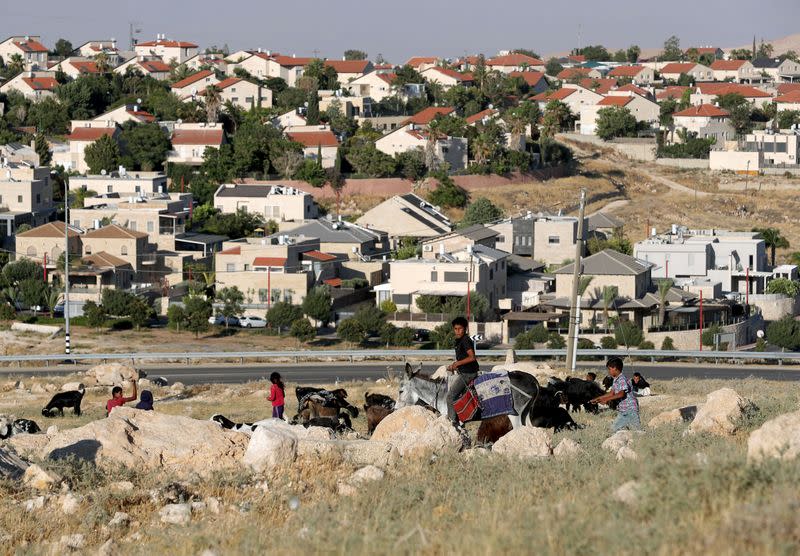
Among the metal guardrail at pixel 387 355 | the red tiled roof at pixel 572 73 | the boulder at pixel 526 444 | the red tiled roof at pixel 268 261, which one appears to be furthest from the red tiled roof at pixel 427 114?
the boulder at pixel 526 444

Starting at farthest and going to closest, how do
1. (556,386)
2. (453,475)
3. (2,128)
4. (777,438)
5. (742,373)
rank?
1. (2,128)
2. (742,373)
3. (556,386)
4. (453,475)
5. (777,438)

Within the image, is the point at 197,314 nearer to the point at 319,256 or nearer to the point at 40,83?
the point at 319,256

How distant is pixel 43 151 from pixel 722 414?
88.0 m

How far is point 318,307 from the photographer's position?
59.5m

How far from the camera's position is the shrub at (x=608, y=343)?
54688 mm

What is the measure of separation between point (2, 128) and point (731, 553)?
103035 mm

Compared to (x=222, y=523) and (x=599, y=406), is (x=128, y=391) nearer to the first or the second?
(x=599, y=406)

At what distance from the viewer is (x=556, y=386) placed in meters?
21.7

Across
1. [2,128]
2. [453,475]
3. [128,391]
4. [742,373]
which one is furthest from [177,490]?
[2,128]

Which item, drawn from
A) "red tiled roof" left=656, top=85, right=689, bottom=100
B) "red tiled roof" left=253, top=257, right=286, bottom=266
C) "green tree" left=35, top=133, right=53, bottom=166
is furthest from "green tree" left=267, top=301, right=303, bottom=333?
"red tiled roof" left=656, top=85, right=689, bottom=100

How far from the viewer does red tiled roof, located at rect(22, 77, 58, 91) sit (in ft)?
400

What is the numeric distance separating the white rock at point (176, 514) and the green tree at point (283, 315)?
44.0m

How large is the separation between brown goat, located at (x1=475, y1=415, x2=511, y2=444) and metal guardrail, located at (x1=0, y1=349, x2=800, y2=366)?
83.8 ft

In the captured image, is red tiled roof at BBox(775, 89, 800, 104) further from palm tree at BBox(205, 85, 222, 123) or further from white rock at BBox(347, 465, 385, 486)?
white rock at BBox(347, 465, 385, 486)
